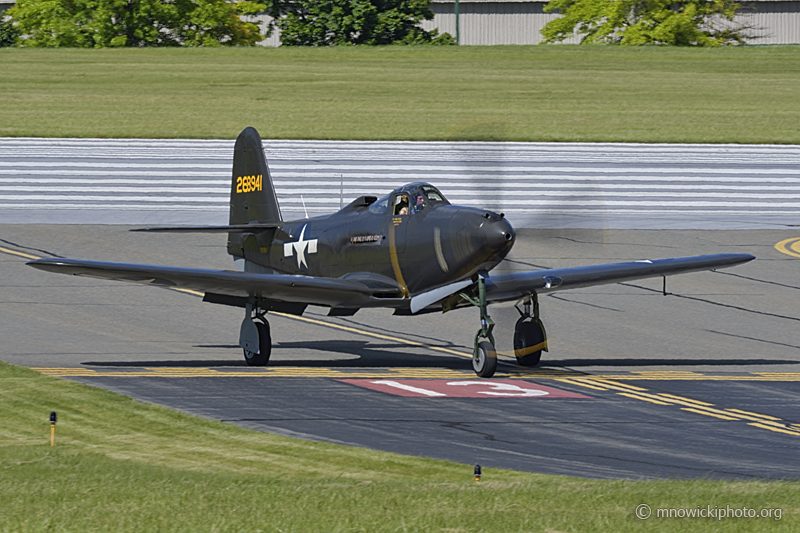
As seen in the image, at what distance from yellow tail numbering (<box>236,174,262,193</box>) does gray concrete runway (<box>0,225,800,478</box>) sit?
261cm

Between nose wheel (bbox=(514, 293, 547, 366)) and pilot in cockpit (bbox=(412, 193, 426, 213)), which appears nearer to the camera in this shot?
pilot in cockpit (bbox=(412, 193, 426, 213))

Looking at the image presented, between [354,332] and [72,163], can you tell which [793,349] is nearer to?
[354,332]

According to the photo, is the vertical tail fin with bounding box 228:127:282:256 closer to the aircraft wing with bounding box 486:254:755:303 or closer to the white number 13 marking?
the aircraft wing with bounding box 486:254:755:303

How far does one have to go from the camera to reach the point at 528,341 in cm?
1919

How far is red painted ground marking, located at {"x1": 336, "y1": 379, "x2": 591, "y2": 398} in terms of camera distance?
54.4ft

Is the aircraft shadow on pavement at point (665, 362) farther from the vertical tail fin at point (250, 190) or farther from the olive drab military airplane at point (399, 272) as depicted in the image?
the vertical tail fin at point (250, 190)

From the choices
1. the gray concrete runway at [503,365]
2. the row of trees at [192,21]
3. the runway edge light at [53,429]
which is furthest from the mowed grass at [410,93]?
→ the runway edge light at [53,429]

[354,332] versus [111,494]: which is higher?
[111,494]

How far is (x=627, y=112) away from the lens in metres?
57.4

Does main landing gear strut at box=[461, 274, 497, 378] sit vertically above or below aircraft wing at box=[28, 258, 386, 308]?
below

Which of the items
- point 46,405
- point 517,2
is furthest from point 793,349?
point 517,2

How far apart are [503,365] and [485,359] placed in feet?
7.32

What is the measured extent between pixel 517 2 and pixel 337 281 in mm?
77852


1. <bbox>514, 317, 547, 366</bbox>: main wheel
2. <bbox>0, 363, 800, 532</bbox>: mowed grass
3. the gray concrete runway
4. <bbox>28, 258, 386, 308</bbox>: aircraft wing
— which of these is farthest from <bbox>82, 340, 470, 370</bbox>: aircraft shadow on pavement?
<bbox>0, 363, 800, 532</bbox>: mowed grass
